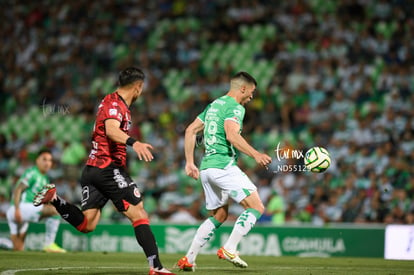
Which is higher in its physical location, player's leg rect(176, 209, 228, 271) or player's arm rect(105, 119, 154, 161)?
player's arm rect(105, 119, 154, 161)

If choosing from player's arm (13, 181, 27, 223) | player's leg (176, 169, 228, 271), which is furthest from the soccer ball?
player's arm (13, 181, 27, 223)

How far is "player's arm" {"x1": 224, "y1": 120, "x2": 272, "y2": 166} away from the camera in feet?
31.4

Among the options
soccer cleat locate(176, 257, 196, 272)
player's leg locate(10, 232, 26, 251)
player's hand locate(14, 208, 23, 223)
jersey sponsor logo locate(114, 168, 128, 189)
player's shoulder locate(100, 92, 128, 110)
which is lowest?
soccer cleat locate(176, 257, 196, 272)

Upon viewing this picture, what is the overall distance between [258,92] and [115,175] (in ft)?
43.3

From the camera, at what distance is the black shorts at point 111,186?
29.2ft

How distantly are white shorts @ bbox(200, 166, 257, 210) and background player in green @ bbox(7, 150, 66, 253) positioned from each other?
6095mm

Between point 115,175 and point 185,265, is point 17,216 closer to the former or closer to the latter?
point 185,265

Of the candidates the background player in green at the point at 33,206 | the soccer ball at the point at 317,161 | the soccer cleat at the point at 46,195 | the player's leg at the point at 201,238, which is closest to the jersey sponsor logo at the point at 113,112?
the soccer cleat at the point at 46,195

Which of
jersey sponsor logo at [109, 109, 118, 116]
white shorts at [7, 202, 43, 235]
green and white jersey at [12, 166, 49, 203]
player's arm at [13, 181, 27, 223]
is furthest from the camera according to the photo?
white shorts at [7, 202, 43, 235]

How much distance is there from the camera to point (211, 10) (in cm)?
2564

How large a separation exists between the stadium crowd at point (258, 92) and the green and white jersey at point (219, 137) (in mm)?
4727

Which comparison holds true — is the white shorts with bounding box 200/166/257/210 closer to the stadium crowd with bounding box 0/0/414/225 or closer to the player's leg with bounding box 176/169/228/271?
the player's leg with bounding box 176/169/228/271

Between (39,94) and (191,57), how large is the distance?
5436mm

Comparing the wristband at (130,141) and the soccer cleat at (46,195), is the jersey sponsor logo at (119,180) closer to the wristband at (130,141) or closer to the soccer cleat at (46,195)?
the wristband at (130,141)
